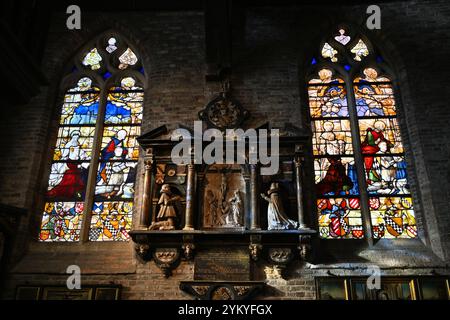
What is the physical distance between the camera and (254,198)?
7355 mm

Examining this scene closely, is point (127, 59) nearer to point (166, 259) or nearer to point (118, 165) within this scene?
point (118, 165)

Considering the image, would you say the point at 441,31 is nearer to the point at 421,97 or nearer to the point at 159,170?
the point at 421,97

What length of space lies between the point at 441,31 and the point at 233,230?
5.05 meters

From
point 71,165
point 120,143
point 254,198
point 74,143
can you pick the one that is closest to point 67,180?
point 71,165

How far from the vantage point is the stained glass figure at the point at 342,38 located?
30.1 feet

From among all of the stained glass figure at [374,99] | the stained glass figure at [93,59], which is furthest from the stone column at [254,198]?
the stained glass figure at [93,59]

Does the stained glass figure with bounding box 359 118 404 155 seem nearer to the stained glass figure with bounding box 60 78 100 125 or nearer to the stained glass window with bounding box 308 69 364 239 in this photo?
the stained glass window with bounding box 308 69 364 239

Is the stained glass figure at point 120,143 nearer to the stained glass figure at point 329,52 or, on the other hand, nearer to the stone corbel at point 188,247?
the stone corbel at point 188,247

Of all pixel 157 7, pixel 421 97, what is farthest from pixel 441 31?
pixel 157 7

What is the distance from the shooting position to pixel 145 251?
7.12 meters

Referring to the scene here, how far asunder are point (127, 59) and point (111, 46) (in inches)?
17.0

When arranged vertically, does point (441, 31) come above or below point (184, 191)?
above

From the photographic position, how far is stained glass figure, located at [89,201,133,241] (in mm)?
7754

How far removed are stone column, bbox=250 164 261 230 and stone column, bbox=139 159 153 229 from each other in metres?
1.46
